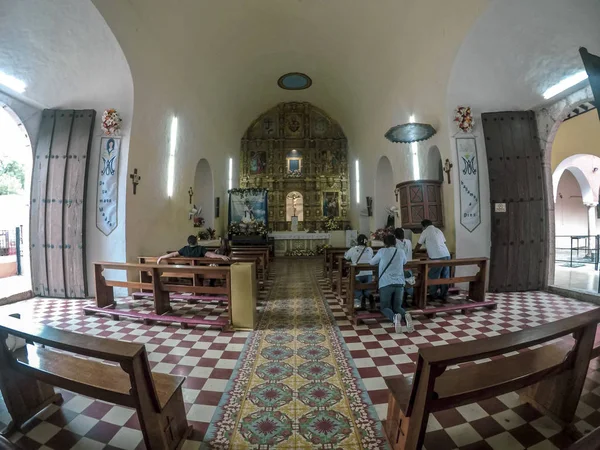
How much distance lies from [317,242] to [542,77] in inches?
346

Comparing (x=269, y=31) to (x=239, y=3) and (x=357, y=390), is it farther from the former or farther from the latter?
(x=357, y=390)

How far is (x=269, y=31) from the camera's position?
898 centimetres

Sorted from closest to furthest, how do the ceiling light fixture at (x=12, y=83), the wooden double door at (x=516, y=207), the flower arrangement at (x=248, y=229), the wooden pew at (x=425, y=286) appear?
1. the wooden pew at (x=425, y=286)
2. the ceiling light fixture at (x=12, y=83)
3. the wooden double door at (x=516, y=207)
4. the flower arrangement at (x=248, y=229)

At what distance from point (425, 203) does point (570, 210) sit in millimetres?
13135

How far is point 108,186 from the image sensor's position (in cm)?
583

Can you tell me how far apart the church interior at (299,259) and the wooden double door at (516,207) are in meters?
0.05

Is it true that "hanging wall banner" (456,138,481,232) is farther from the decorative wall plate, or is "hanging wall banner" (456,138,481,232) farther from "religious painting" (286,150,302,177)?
"religious painting" (286,150,302,177)

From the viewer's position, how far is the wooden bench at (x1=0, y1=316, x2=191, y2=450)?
1557 mm

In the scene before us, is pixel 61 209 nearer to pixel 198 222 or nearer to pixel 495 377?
pixel 198 222

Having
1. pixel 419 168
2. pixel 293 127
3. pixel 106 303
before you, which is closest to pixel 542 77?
pixel 419 168

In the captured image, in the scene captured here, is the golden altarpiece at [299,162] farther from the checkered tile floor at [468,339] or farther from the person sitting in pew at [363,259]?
the person sitting in pew at [363,259]

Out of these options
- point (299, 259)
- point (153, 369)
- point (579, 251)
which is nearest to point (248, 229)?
point (299, 259)

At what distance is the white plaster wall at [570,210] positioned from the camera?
14.0 metres

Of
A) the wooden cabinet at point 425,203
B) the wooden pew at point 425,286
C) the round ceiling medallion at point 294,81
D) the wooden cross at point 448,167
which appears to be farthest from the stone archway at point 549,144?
the round ceiling medallion at point 294,81
